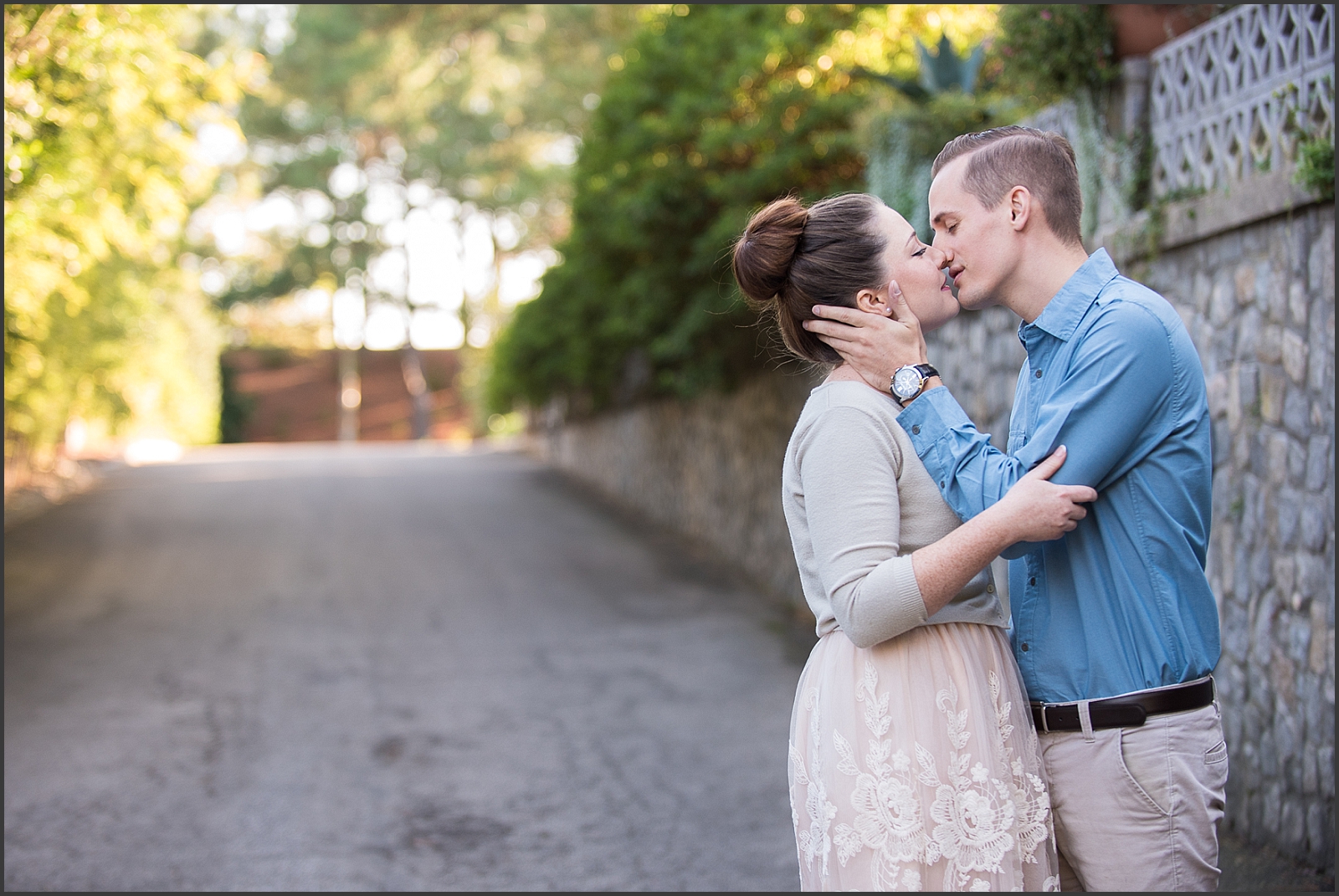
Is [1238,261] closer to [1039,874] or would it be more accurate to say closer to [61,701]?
[1039,874]

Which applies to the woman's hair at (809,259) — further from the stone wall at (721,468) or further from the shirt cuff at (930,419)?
the stone wall at (721,468)

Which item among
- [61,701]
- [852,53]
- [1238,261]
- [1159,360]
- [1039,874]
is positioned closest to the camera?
[1159,360]

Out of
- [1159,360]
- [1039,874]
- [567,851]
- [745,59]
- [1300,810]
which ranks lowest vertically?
[567,851]

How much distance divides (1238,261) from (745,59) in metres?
4.80

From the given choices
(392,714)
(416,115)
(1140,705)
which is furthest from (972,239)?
(416,115)

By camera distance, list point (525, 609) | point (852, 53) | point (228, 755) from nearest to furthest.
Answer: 1. point (228, 755)
2. point (852, 53)
3. point (525, 609)

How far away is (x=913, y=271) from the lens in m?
2.07

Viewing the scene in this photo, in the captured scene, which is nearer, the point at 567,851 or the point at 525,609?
the point at 567,851

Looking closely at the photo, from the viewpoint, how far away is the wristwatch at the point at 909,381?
1989mm

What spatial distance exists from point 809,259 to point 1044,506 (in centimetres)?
60

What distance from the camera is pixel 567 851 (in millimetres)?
5070

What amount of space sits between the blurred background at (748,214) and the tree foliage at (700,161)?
3cm

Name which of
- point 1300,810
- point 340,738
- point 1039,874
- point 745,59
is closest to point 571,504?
point 745,59

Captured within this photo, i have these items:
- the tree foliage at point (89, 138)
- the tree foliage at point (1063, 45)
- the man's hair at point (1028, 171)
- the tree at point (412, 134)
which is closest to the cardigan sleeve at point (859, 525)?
the man's hair at point (1028, 171)
